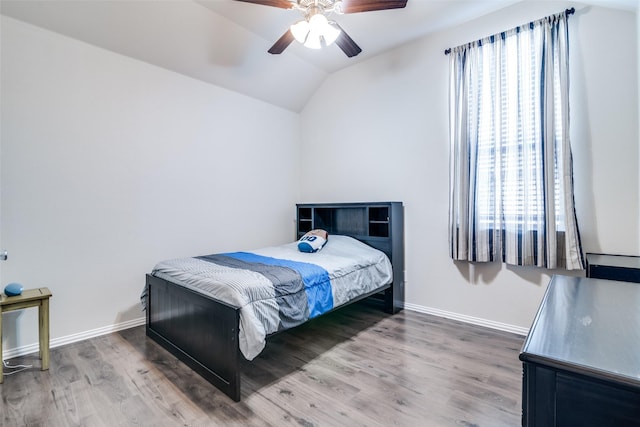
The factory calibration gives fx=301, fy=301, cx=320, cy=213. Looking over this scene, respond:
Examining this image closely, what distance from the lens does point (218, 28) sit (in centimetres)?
306

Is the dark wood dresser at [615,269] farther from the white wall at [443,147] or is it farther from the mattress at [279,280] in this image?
the mattress at [279,280]

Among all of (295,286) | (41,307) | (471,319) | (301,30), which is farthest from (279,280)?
(471,319)

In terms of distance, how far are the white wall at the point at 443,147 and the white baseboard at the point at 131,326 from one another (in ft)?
0.08

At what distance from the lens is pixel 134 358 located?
2348 mm

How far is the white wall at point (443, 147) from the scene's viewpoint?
2.34 m

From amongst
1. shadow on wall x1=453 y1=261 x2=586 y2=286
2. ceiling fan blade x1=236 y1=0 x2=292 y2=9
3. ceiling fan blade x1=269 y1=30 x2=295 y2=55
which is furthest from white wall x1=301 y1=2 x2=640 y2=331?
ceiling fan blade x1=236 y1=0 x2=292 y2=9

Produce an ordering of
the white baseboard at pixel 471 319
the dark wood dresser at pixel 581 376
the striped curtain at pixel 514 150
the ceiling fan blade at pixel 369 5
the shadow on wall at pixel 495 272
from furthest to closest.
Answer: the white baseboard at pixel 471 319 < the shadow on wall at pixel 495 272 < the striped curtain at pixel 514 150 < the ceiling fan blade at pixel 369 5 < the dark wood dresser at pixel 581 376

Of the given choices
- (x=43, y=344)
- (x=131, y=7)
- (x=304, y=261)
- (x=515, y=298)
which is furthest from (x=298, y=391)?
(x=131, y=7)

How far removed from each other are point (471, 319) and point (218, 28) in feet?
12.9

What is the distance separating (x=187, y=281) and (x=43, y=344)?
3.57ft

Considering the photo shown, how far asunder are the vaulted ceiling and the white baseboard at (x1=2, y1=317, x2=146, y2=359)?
2.62 meters

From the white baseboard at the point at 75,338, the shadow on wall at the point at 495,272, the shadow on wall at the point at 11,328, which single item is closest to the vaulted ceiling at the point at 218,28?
the shadow on wall at the point at 495,272

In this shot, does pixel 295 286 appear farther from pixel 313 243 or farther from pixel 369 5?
pixel 369 5

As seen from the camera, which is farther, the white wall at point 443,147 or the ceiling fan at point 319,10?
the white wall at point 443,147
